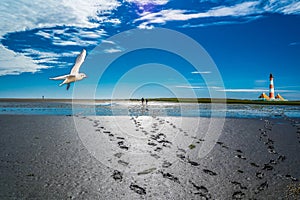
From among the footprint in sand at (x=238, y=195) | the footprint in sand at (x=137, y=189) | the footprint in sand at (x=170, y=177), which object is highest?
the footprint in sand at (x=170, y=177)

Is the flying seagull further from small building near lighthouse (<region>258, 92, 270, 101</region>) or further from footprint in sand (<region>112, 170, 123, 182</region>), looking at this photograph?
small building near lighthouse (<region>258, 92, 270, 101</region>)

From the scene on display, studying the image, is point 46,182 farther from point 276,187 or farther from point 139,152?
point 276,187

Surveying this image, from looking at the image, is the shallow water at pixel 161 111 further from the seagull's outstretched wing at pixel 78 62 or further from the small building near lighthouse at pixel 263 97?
the small building near lighthouse at pixel 263 97

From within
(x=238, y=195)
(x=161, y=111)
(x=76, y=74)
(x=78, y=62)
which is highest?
(x=78, y=62)

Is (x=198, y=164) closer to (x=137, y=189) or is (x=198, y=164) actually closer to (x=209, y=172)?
(x=209, y=172)

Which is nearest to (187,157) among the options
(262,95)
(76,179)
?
(76,179)

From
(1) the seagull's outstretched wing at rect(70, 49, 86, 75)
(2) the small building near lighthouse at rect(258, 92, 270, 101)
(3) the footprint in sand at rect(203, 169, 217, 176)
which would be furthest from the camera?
(2) the small building near lighthouse at rect(258, 92, 270, 101)

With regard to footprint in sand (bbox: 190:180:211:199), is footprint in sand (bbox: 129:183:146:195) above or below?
above

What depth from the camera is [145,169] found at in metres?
6.62

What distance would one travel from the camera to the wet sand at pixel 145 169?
16.8 ft

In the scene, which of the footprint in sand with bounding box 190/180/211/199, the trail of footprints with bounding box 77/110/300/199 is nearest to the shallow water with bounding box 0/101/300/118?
the trail of footprints with bounding box 77/110/300/199

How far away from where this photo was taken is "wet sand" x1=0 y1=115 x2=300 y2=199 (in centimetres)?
513

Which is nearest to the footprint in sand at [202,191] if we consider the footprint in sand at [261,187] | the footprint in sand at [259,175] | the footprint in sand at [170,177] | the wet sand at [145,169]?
the wet sand at [145,169]

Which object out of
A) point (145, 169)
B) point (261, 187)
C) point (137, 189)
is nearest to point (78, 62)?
point (145, 169)
